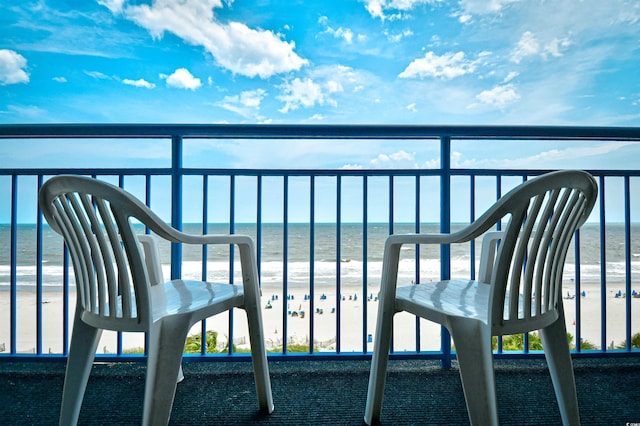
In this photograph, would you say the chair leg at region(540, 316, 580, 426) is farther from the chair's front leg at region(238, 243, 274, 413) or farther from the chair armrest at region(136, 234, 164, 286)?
the chair armrest at region(136, 234, 164, 286)

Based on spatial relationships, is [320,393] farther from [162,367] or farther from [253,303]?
[162,367]

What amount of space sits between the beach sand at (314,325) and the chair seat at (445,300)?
10.0 feet

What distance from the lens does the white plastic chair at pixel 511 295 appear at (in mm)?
897

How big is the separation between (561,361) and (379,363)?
0.55 meters

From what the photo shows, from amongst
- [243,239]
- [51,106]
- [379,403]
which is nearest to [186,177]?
[243,239]

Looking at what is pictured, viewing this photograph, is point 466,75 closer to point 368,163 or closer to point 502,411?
point 368,163

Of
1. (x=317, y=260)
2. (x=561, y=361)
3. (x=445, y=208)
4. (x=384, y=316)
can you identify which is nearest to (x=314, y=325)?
(x=445, y=208)

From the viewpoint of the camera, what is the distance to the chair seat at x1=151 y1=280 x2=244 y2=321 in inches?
40.7

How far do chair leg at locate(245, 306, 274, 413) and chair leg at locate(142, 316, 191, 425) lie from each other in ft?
0.95

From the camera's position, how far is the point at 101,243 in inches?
38.9

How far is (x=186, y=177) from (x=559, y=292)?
1.55 m

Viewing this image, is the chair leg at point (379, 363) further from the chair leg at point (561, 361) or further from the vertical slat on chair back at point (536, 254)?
the chair leg at point (561, 361)

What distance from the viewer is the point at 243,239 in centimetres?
122

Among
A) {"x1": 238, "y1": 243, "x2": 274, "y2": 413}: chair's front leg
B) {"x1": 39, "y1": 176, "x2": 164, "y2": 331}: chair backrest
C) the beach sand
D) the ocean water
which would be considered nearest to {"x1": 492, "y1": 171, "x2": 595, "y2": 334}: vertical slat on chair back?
{"x1": 238, "y1": 243, "x2": 274, "y2": 413}: chair's front leg
